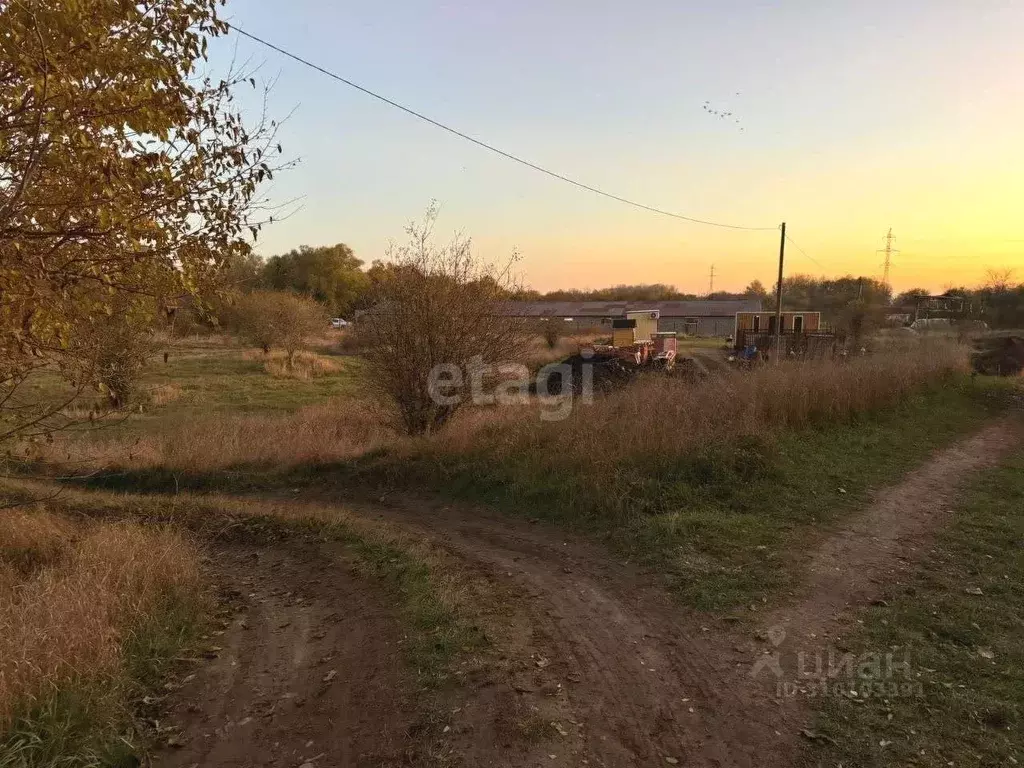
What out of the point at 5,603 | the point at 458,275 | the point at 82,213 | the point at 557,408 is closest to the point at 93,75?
the point at 82,213

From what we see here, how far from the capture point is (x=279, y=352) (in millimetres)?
35344

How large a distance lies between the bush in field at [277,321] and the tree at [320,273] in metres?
20.8

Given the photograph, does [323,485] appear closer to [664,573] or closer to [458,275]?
[458,275]

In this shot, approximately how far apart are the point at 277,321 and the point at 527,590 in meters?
32.5

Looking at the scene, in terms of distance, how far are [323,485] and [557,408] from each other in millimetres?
4603

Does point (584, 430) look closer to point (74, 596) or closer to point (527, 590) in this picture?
point (527, 590)

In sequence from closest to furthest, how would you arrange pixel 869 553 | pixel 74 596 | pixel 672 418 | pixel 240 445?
pixel 74 596 < pixel 869 553 < pixel 672 418 < pixel 240 445

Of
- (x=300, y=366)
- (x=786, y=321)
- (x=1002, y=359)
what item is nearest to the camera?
(x=1002, y=359)

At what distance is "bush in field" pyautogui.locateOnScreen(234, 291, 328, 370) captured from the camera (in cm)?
3381

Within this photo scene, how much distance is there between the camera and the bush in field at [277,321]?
111 feet

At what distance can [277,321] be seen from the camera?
112 ft

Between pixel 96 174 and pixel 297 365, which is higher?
pixel 96 174

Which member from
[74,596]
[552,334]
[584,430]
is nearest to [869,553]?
[584,430]

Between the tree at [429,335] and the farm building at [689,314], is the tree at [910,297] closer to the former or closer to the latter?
the farm building at [689,314]
